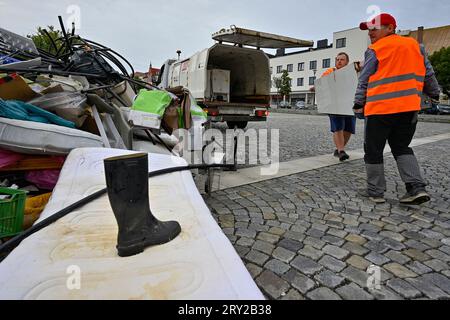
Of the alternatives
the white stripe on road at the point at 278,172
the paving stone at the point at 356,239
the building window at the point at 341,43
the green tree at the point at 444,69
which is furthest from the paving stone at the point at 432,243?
the building window at the point at 341,43

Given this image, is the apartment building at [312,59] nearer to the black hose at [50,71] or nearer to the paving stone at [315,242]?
the black hose at [50,71]

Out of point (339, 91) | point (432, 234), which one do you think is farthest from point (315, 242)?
point (339, 91)

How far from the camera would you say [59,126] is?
2.37 metres

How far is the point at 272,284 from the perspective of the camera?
1.68 metres

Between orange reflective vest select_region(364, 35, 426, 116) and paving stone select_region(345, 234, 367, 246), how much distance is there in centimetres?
136

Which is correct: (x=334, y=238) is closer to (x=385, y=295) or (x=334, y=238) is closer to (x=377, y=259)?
(x=377, y=259)

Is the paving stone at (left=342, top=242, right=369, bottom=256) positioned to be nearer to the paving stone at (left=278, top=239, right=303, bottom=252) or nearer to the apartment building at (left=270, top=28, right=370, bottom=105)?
the paving stone at (left=278, top=239, right=303, bottom=252)

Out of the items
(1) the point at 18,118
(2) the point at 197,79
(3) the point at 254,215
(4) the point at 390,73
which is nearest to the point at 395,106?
(4) the point at 390,73

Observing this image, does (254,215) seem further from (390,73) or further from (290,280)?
(390,73)

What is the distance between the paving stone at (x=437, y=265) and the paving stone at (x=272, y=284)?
995 mm

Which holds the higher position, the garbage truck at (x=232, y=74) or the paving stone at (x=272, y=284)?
the garbage truck at (x=232, y=74)

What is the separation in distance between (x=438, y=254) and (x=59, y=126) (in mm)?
3005

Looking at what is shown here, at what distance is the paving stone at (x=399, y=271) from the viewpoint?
177 cm

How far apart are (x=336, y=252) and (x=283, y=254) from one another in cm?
38
